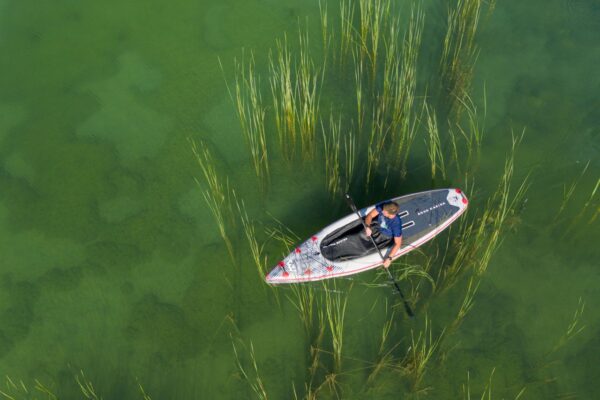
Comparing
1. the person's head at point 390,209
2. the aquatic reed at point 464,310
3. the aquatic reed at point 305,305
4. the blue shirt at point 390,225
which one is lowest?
the aquatic reed at point 464,310

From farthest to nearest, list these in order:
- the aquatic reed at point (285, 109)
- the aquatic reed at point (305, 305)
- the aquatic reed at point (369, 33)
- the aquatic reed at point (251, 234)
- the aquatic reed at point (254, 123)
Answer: the aquatic reed at point (369, 33) → the aquatic reed at point (254, 123) → the aquatic reed at point (251, 234) → the aquatic reed at point (285, 109) → the aquatic reed at point (305, 305)

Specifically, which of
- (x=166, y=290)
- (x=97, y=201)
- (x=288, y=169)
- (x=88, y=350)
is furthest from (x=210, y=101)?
(x=88, y=350)

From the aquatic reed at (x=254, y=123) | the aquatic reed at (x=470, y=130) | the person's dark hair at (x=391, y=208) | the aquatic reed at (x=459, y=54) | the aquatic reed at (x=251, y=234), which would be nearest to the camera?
the person's dark hair at (x=391, y=208)

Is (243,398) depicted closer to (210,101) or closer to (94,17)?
(210,101)

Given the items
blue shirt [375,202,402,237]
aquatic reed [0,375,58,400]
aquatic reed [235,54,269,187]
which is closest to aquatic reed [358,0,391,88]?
aquatic reed [235,54,269,187]

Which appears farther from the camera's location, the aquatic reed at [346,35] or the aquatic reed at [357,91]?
the aquatic reed at [346,35]

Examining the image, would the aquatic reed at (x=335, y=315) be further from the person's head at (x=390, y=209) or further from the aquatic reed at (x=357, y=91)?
the aquatic reed at (x=357, y=91)

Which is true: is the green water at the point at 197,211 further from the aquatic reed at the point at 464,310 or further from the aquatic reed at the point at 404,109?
the aquatic reed at the point at 404,109

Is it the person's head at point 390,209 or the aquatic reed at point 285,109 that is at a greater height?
the aquatic reed at point 285,109

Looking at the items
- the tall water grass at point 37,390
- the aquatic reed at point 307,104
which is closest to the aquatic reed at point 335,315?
the aquatic reed at point 307,104
